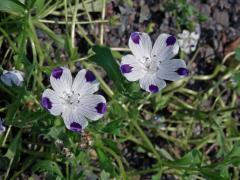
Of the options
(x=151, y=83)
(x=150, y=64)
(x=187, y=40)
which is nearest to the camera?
(x=151, y=83)

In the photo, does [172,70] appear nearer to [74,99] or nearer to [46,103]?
[74,99]

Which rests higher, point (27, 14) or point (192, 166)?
point (27, 14)

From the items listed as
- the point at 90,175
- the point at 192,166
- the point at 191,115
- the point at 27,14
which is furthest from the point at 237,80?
the point at 27,14

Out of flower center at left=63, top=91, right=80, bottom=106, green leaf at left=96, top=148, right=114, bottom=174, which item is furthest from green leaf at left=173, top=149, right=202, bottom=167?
flower center at left=63, top=91, right=80, bottom=106

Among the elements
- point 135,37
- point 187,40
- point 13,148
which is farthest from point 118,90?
point 187,40

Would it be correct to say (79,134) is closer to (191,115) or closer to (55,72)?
(55,72)

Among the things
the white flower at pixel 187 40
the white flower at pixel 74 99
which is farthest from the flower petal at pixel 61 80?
the white flower at pixel 187 40

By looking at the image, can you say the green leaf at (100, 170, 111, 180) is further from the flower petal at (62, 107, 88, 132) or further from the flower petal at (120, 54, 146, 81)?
the flower petal at (120, 54, 146, 81)
